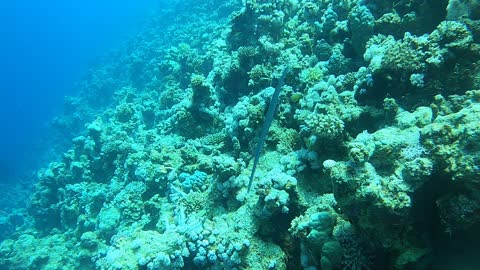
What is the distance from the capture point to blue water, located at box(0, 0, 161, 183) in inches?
1444

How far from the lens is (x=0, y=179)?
95.1ft

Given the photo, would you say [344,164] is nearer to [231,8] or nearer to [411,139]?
[411,139]

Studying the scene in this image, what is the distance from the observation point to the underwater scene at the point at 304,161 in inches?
135

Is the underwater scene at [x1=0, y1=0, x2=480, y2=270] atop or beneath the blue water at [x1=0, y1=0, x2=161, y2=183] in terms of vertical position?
beneath

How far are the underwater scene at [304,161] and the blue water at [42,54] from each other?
24.2m

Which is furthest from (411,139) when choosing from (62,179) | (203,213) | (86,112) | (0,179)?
(0,179)

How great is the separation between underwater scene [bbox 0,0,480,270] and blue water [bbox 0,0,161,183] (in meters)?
24.2

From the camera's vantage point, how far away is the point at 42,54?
214 feet

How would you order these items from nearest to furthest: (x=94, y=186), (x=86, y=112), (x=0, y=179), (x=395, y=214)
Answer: (x=395, y=214) < (x=94, y=186) < (x=86, y=112) < (x=0, y=179)

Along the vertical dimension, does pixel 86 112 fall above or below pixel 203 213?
above

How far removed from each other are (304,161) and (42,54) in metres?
76.2

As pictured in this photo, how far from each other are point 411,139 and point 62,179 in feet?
47.1

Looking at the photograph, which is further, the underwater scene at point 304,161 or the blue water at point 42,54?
the blue water at point 42,54

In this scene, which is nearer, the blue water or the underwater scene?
the underwater scene
